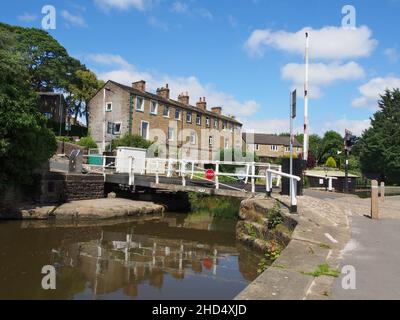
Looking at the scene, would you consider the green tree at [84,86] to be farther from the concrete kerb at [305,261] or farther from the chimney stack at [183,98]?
the concrete kerb at [305,261]

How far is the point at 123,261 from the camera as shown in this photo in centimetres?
831

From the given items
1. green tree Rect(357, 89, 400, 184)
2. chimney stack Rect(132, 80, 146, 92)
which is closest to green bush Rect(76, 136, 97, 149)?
chimney stack Rect(132, 80, 146, 92)

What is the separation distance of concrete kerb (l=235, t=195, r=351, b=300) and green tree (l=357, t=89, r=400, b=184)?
29.9 meters

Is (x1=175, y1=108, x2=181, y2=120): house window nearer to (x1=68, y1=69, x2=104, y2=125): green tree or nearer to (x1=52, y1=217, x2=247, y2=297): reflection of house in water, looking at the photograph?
(x1=68, y1=69, x2=104, y2=125): green tree

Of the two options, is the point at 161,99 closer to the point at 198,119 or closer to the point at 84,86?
the point at 198,119

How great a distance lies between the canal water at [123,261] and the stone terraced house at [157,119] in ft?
79.0

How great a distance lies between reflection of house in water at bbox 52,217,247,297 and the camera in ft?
23.0

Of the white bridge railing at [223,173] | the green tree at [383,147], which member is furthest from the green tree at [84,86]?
the green tree at [383,147]

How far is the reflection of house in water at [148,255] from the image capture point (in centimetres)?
700

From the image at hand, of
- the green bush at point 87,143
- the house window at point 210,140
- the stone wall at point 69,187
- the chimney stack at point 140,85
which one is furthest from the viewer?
the house window at point 210,140

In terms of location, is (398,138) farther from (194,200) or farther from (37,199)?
(37,199)

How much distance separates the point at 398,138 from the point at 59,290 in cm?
3711
